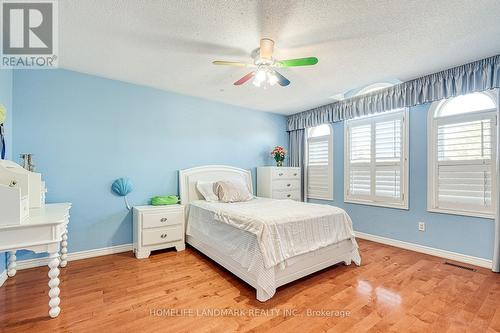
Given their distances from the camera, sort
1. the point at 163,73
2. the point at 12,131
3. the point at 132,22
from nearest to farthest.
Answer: the point at 132,22 < the point at 12,131 < the point at 163,73

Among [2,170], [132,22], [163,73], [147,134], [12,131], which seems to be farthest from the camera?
[147,134]

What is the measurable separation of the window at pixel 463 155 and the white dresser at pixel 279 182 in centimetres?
218

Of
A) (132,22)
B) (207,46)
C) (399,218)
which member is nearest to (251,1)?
(207,46)

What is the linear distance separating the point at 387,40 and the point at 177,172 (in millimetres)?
3208

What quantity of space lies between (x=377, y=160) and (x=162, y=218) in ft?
11.3

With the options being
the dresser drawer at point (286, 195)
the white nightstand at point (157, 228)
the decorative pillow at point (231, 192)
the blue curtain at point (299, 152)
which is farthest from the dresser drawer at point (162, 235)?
the blue curtain at point (299, 152)

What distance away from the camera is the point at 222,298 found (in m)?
2.04

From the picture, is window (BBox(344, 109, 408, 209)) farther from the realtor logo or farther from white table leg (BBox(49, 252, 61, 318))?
the realtor logo

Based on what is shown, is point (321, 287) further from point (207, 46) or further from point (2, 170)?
point (2, 170)

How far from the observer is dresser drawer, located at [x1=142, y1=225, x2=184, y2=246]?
3005mm

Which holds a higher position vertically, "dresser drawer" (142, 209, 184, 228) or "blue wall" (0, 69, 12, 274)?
"blue wall" (0, 69, 12, 274)

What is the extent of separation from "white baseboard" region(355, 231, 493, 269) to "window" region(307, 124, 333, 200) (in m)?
1.01

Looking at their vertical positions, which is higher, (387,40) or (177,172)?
(387,40)

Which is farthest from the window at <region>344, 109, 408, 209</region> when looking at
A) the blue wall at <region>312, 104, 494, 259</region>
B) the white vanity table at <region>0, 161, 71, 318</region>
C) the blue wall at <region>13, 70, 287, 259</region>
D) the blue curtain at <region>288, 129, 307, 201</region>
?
the white vanity table at <region>0, 161, 71, 318</region>
